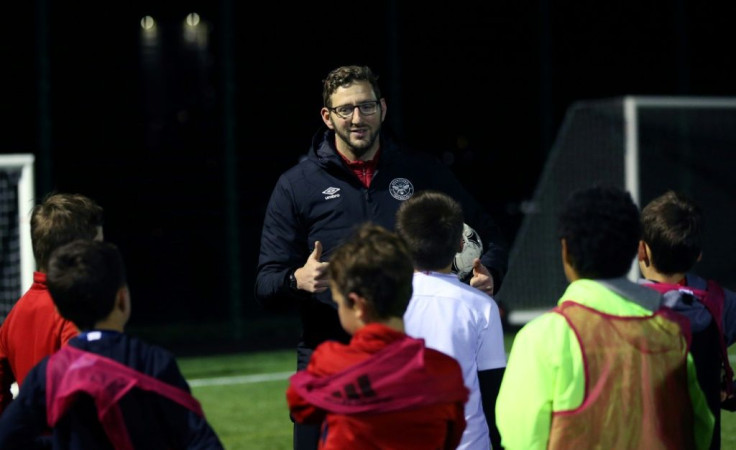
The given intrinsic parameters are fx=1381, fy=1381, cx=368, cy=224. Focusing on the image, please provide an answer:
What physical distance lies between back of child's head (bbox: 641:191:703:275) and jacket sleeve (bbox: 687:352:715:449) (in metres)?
0.62

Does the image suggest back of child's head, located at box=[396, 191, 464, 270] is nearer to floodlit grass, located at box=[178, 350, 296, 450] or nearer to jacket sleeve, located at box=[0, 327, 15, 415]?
jacket sleeve, located at box=[0, 327, 15, 415]

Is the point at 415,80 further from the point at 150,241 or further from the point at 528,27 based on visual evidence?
the point at 150,241

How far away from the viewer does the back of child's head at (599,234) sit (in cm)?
361

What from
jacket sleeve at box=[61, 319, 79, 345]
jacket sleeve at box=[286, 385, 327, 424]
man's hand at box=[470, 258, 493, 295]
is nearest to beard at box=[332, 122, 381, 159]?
man's hand at box=[470, 258, 493, 295]

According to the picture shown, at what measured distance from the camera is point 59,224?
4.44m

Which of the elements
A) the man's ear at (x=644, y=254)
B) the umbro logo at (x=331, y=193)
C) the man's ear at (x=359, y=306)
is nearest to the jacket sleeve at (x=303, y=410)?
the man's ear at (x=359, y=306)

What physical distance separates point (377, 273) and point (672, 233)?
3.73 feet

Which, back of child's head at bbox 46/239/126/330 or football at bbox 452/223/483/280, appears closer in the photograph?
back of child's head at bbox 46/239/126/330

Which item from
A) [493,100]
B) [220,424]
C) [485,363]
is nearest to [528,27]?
[493,100]

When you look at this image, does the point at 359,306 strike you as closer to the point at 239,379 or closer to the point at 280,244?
the point at 280,244

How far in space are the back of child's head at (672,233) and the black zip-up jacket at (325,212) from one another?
2.98 feet

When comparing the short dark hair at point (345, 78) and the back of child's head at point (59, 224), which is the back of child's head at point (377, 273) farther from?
the short dark hair at point (345, 78)

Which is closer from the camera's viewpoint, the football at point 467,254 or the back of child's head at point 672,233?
the back of child's head at point 672,233

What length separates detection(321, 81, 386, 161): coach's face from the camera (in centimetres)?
498
